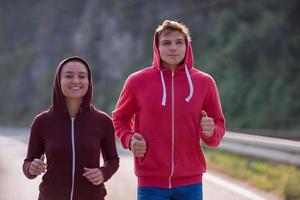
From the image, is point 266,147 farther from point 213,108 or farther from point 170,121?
point 170,121

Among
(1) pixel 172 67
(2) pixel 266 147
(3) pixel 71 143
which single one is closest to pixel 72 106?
(3) pixel 71 143

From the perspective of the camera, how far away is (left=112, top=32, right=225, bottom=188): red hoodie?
163 inches

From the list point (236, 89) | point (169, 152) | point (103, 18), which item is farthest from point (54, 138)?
point (103, 18)

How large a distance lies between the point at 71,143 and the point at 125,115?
0.60 meters

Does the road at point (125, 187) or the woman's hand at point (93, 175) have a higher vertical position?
the woman's hand at point (93, 175)

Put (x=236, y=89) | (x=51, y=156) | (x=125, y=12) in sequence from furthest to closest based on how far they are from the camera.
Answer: (x=125, y=12)
(x=236, y=89)
(x=51, y=156)

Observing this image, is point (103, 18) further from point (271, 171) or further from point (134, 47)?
point (271, 171)

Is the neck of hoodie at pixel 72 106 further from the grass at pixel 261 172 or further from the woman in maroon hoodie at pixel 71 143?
the grass at pixel 261 172

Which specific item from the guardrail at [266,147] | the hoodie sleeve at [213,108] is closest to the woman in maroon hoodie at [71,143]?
the hoodie sleeve at [213,108]

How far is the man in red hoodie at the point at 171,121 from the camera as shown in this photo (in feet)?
13.6

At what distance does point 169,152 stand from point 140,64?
2652 cm

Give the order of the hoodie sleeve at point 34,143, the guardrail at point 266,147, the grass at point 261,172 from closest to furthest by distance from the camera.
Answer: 1. the hoodie sleeve at point 34,143
2. the grass at point 261,172
3. the guardrail at point 266,147

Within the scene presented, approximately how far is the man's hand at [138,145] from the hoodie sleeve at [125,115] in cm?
9

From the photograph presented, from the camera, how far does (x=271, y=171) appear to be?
30.9ft
